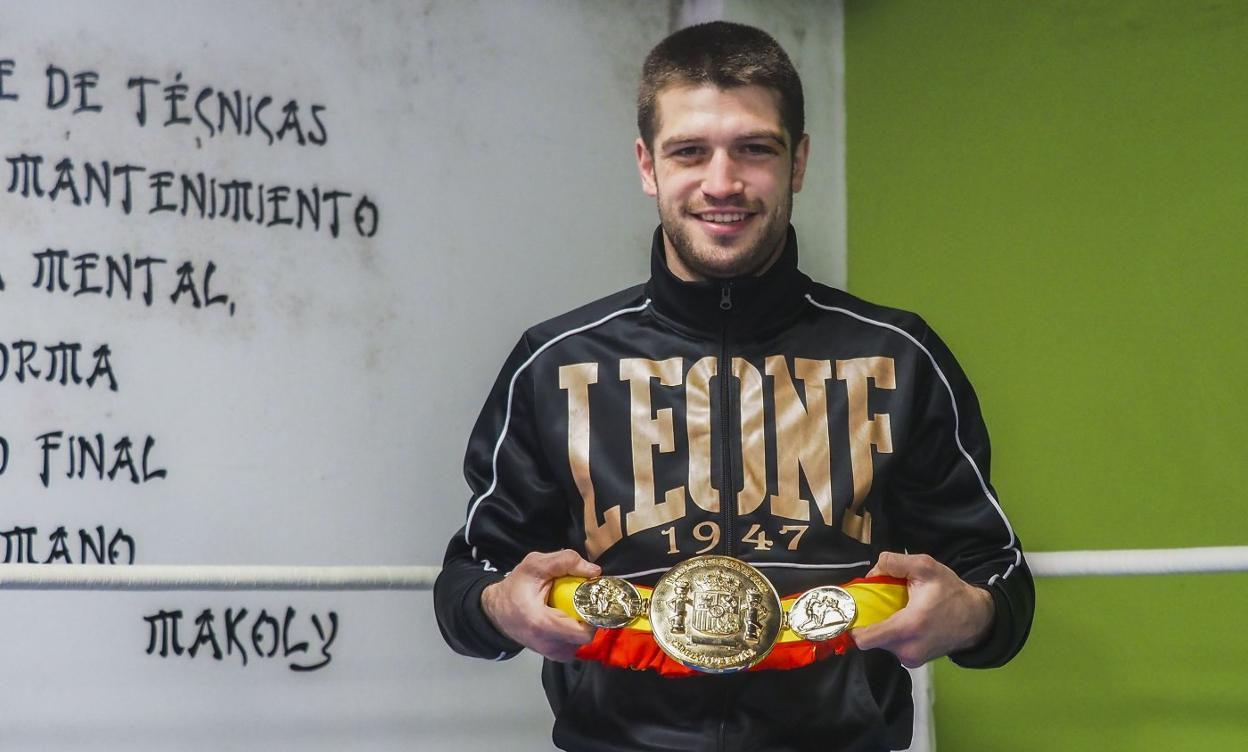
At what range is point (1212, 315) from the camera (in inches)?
77.0

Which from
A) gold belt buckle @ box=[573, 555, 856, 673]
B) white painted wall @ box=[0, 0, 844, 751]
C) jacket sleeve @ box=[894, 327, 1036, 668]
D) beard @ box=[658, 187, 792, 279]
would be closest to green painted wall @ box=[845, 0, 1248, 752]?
white painted wall @ box=[0, 0, 844, 751]

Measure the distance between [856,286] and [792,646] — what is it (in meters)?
1.20

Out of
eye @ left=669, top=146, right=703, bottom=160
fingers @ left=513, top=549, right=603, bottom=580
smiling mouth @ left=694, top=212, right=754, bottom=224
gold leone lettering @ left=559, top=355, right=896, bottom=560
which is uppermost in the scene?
eye @ left=669, top=146, right=703, bottom=160

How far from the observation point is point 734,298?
→ 118cm

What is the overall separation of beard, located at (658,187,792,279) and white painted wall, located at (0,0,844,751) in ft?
2.84

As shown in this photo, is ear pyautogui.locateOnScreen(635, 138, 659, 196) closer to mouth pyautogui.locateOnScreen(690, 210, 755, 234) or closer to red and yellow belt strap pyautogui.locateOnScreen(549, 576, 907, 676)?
mouth pyautogui.locateOnScreen(690, 210, 755, 234)

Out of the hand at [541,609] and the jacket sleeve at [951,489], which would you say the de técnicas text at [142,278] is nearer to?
the hand at [541,609]

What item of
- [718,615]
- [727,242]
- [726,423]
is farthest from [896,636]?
[727,242]

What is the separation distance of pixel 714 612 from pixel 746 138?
1.34 feet

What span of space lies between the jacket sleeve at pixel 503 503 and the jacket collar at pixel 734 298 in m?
0.14

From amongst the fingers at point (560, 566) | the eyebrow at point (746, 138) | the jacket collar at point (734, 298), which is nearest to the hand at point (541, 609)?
the fingers at point (560, 566)

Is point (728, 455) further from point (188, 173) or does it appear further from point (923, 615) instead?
point (188, 173)

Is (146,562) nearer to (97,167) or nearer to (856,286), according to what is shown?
(97,167)

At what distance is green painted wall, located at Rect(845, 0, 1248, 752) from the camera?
1950 millimetres
